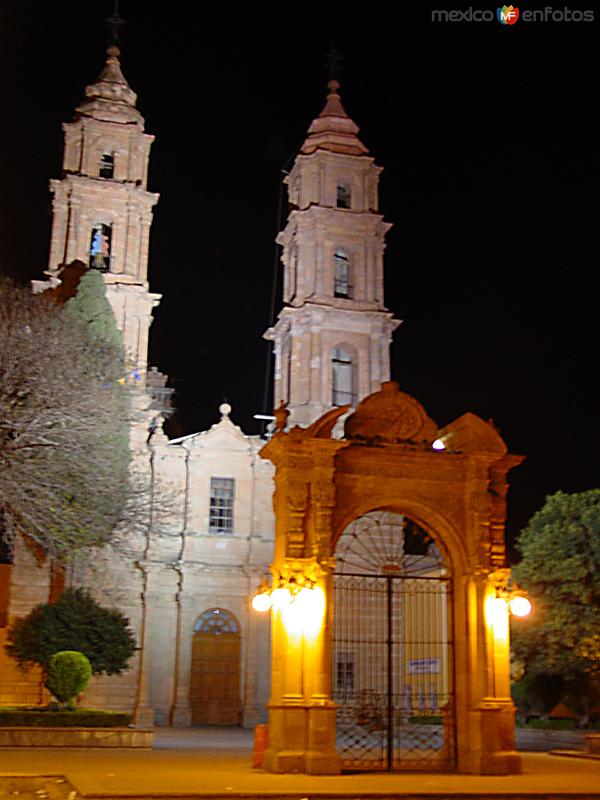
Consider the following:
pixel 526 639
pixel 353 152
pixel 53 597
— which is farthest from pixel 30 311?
pixel 353 152

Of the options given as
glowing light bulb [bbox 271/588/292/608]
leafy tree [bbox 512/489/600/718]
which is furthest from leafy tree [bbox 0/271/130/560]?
leafy tree [bbox 512/489/600/718]

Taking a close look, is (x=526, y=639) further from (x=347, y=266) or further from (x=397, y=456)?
(x=347, y=266)

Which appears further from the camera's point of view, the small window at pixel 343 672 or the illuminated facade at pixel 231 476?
the illuminated facade at pixel 231 476

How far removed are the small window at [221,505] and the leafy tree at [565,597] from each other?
41.6 ft

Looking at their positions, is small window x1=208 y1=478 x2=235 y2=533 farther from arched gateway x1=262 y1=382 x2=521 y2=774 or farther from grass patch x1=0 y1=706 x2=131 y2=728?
arched gateway x1=262 y1=382 x2=521 y2=774

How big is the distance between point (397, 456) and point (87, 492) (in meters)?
11.8

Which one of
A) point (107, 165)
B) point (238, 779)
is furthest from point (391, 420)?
point (107, 165)

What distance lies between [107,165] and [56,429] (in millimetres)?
22494

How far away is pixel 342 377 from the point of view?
136 ft

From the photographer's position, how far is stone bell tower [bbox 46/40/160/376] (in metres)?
40.5

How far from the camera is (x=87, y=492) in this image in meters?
26.8

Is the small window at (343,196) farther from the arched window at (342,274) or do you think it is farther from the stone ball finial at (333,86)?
the stone ball finial at (333,86)

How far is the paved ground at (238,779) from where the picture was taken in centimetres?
1327

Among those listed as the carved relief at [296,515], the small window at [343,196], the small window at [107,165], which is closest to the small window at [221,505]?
the small window at [343,196]
